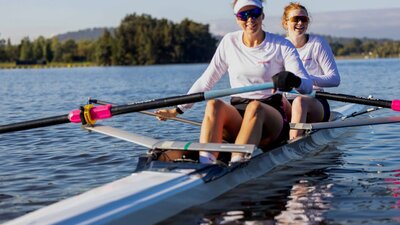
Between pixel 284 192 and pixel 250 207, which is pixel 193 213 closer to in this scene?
pixel 250 207

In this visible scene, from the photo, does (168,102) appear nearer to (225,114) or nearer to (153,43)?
(225,114)

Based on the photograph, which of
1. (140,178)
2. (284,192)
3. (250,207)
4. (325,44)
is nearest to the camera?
(140,178)

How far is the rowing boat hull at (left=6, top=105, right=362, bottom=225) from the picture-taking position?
16.1ft

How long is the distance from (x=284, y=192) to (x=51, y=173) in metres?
3.56

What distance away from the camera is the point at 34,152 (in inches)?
449

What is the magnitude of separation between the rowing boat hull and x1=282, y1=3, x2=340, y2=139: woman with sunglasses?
249 cm

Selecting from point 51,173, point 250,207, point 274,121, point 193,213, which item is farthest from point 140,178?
point 51,173

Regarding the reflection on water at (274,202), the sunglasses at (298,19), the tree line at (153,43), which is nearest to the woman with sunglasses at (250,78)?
the reflection on water at (274,202)

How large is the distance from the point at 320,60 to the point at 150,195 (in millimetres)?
5206

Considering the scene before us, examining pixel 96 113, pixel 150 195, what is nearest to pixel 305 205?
pixel 150 195

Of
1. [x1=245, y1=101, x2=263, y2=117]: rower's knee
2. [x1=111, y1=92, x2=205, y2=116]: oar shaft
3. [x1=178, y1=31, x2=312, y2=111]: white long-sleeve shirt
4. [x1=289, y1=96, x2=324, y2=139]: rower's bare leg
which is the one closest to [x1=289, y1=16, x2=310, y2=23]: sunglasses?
[x1=289, y1=96, x2=324, y2=139]: rower's bare leg

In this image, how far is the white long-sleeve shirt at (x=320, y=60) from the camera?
9.64 metres

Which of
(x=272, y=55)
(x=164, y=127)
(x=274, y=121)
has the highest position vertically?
(x=272, y=55)

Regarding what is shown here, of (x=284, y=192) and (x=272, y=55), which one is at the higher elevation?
(x=272, y=55)
